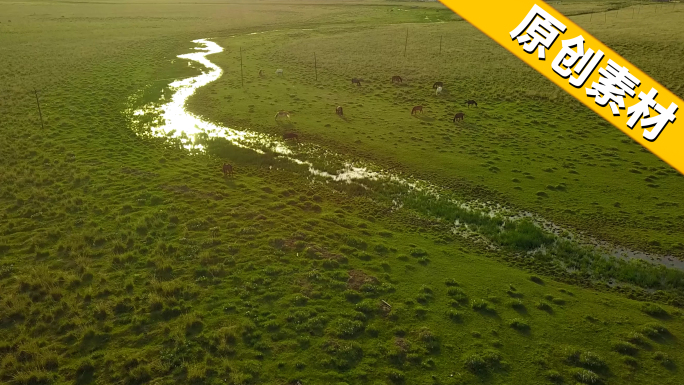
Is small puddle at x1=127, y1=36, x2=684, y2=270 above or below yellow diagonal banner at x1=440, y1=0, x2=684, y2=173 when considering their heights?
below

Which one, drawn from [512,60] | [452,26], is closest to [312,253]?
[512,60]

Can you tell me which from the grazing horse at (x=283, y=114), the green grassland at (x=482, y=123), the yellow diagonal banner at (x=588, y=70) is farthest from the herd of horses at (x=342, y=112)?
the yellow diagonal banner at (x=588, y=70)

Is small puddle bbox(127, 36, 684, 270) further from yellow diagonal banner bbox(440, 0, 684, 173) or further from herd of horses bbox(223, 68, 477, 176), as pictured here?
yellow diagonal banner bbox(440, 0, 684, 173)

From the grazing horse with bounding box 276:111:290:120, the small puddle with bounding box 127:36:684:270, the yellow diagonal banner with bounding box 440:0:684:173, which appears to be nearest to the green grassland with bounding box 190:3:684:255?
the grazing horse with bounding box 276:111:290:120

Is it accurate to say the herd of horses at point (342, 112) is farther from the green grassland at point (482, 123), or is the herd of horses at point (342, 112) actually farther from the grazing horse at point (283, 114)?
the green grassland at point (482, 123)

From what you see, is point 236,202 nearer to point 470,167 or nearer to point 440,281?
point 440,281
